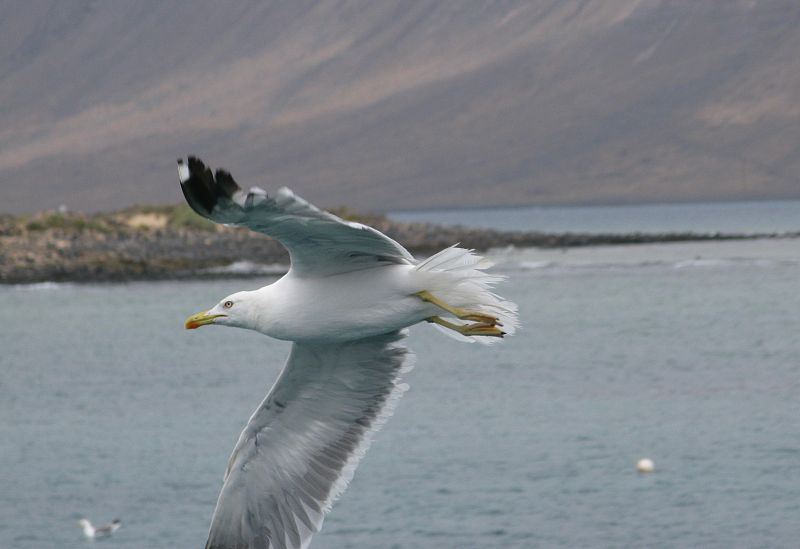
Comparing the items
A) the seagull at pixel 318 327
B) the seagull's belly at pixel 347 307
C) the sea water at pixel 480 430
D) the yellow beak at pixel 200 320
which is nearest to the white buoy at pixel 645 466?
the sea water at pixel 480 430

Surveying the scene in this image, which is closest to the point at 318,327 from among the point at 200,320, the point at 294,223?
the point at 200,320

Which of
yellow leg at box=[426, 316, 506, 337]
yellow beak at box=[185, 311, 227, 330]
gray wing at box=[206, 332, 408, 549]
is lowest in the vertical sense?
gray wing at box=[206, 332, 408, 549]

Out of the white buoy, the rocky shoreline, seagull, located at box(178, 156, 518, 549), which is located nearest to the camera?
seagull, located at box(178, 156, 518, 549)

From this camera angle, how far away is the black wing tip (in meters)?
9.04

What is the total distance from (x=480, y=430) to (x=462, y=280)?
1698 centimetres

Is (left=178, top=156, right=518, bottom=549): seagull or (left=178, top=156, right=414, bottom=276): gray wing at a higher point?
(left=178, top=156, right=414, bottom=276): gray wing

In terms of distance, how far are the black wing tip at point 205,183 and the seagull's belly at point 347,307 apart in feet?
6.38

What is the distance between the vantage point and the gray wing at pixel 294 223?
906cm

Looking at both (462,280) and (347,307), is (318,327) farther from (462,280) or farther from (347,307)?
(462,280)

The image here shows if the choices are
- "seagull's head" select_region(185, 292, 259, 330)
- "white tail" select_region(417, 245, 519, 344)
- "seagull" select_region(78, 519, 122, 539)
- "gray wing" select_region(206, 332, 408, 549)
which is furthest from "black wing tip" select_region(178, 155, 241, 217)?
"seagull" select_region(78, 519, 122, 539)

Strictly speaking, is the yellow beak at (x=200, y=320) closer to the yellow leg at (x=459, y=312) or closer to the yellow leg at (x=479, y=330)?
the yellow leg at (x=459, y=312)

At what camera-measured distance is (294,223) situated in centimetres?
990

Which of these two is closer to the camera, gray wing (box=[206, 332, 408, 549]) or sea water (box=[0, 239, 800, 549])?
gray wing (box=[206, 332, 408, 549])

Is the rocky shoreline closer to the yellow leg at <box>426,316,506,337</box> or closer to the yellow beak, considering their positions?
the yellow beak
